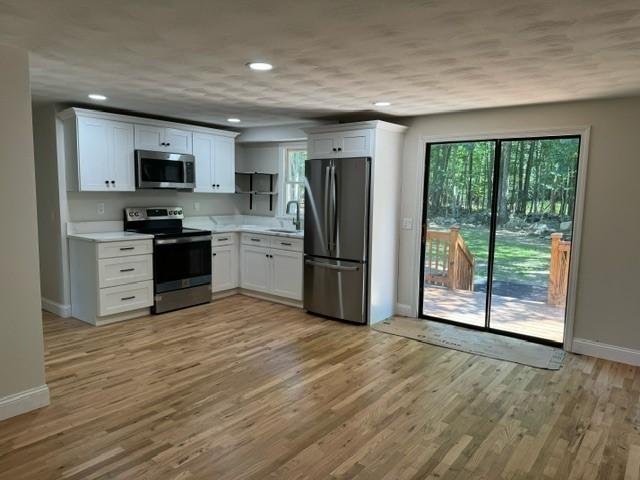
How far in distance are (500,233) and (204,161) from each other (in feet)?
12.1

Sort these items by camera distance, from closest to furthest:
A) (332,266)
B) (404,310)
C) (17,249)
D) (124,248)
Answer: (17,249)
(124,248)
(332,266)
(404,310)

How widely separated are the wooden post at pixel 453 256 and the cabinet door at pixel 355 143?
130 cm

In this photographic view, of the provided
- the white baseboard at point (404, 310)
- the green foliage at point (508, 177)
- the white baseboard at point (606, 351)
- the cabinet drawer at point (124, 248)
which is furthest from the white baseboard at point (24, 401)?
the white baseboard at point (606, 351)

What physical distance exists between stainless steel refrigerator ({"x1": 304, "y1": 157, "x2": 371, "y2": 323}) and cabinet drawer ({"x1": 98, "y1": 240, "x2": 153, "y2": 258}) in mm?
1773

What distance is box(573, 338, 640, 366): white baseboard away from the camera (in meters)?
3.93

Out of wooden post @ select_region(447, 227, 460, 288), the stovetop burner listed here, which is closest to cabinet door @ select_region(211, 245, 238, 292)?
the stovetop burner

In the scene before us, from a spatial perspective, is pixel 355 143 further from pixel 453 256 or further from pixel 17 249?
pixel 17 249

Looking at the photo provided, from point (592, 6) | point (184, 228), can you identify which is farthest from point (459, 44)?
point (184, 228)

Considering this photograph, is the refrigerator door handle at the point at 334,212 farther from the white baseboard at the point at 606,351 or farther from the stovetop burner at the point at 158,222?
the white baseboard at the point at 606,351

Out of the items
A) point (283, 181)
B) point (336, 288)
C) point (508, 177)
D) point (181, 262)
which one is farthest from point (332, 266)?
point (508, 177)

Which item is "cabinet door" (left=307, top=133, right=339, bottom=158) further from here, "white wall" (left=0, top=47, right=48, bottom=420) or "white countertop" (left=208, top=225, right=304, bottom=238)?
"white wall" (left=0, top=47, right=48, bottom=420)

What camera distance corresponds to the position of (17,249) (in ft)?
9.22

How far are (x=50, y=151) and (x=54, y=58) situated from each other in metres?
2.38

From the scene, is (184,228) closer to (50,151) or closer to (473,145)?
(50,151)
